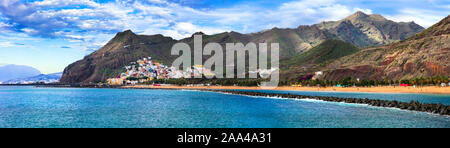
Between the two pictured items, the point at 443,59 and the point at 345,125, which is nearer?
the point at 345,125

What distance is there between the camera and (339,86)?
183125 millimetres

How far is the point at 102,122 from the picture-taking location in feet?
160

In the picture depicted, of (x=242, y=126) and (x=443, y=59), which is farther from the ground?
(x=443, y=59)

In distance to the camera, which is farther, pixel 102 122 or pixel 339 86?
pixel 339 86
